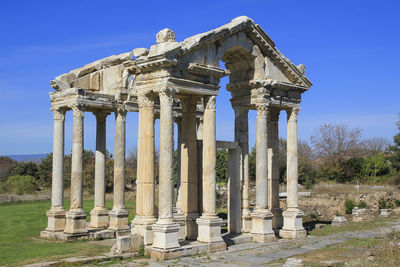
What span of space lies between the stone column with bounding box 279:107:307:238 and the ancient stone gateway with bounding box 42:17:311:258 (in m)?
0.05

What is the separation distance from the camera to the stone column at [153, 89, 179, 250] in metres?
14.8

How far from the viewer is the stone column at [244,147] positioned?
19.7 m

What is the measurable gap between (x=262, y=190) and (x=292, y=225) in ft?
8.58

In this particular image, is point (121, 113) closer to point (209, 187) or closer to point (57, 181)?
point (57, 181)

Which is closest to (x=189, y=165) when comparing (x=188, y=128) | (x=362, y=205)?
(x=188, y=128)

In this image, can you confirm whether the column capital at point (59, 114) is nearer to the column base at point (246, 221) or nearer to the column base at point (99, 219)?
the column base at point (99, 219)

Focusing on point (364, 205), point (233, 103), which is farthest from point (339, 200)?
point (233, 103)

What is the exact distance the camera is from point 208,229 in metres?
16.2

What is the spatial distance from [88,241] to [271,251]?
805 centimetres

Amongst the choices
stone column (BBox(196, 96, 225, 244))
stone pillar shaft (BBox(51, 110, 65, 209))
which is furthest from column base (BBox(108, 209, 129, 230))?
stone column (BBox(196, 96, 225, 244))

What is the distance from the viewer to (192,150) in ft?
58.6

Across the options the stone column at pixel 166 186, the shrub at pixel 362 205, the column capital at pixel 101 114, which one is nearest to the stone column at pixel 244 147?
the stone column at pixel 166 186

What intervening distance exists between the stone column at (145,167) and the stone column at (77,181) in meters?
4.77

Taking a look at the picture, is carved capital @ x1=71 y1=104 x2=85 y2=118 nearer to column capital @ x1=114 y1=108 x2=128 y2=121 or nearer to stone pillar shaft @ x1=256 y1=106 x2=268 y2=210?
column capital @ x1=114 y1=108 x2=128 y2=121
